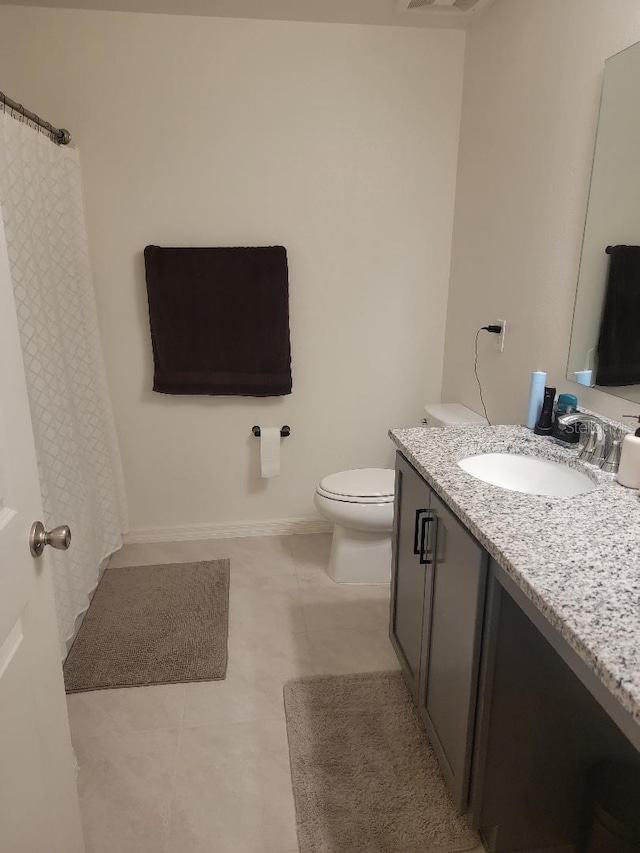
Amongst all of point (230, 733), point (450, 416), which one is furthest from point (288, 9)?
point (230, 733)

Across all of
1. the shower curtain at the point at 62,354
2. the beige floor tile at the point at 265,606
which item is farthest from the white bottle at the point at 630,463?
the shower curtain at the point at 62,354

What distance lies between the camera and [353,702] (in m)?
1.84

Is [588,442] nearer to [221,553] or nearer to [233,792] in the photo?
[233,792]

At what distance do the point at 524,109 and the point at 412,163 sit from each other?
0.70 m

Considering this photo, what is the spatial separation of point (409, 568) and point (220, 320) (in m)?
1.53

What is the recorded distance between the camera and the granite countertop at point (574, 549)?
30.8 inches

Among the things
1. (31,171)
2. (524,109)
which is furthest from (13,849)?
(524,109)

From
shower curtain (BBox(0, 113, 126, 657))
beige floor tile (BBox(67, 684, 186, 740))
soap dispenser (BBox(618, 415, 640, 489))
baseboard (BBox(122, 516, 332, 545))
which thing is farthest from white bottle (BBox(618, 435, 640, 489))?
baseboard (BBox(122, 516, 332, 545))

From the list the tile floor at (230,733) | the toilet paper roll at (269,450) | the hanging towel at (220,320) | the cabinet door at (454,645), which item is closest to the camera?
the cabinet door at (454,645)

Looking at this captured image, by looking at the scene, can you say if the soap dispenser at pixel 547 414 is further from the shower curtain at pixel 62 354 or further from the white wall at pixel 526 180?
the shower curtain at pixel 62 354

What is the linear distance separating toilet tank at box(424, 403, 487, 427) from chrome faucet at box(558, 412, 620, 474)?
30.0 inches

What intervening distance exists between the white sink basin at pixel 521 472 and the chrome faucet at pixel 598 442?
0.07 metres

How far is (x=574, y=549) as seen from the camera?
1042 millimetres

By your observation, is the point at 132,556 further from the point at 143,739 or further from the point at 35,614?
the point at 35,614
